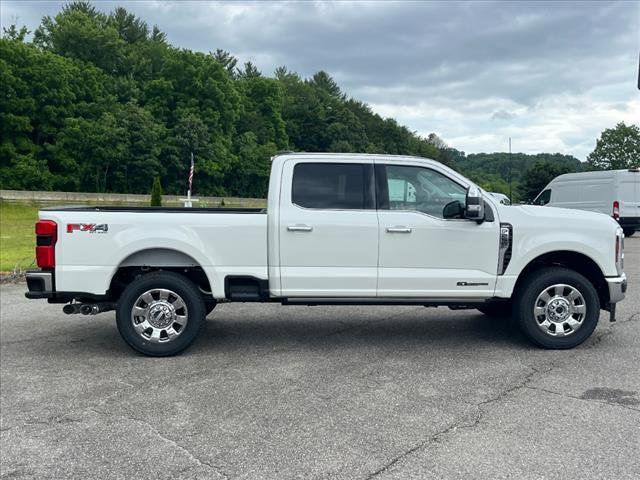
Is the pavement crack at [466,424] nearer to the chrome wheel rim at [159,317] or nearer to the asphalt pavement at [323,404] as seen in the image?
the asphalt pavement at [323,404]

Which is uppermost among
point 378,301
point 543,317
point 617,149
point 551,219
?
point 617,149

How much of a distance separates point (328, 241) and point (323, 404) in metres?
1.83

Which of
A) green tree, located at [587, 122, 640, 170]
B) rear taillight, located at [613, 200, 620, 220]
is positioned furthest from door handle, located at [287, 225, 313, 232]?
green tree, located at [587, 122, 640, 170]

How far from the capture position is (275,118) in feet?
305

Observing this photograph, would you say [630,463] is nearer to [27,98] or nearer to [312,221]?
[312,221]

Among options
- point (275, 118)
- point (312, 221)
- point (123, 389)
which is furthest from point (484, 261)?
point (275, 118)

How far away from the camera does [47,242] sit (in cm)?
569

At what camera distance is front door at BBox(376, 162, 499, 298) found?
19.5 feet

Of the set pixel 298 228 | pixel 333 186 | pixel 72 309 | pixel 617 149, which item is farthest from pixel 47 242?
pixel 617 149

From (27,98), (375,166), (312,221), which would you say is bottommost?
(312,221)

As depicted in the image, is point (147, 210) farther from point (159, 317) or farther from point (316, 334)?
point (316, 334)

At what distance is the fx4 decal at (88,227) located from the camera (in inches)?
225

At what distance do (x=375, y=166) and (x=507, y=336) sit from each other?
2513 mm

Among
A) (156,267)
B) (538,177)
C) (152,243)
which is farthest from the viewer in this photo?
(538,177)
